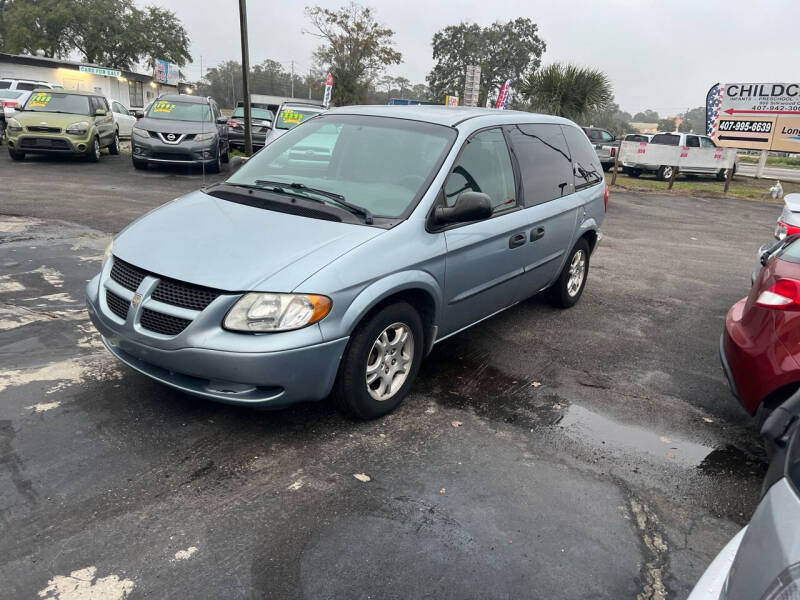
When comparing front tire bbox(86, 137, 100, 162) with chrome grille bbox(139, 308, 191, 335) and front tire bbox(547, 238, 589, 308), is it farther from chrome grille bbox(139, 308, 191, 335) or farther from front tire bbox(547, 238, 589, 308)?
chrome grille bbox(139, 308, 191, 335)

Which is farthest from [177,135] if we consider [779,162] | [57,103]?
[779,162]

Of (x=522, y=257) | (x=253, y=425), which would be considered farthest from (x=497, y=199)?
(x=253, y=425)

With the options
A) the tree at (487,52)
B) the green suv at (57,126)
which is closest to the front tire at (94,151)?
the green suv at (57,126)

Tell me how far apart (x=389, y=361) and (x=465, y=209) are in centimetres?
103

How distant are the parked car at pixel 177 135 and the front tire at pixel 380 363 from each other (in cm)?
1146

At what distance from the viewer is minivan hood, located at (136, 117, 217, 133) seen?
46.1ft

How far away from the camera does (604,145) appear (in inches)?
995

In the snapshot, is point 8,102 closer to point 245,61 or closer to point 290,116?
point 245,61

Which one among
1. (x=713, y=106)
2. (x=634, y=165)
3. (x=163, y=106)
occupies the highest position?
(x=713, y=106)

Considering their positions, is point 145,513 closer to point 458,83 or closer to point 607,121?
point 458,83

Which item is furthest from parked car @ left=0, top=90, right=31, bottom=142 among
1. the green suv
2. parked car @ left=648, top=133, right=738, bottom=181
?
parked car @ left=648, top=133, right=738, bottom=181

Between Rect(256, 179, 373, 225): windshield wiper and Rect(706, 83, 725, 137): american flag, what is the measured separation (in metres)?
24.2

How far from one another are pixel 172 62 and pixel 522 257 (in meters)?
50.4

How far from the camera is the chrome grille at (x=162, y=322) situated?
3105mm
